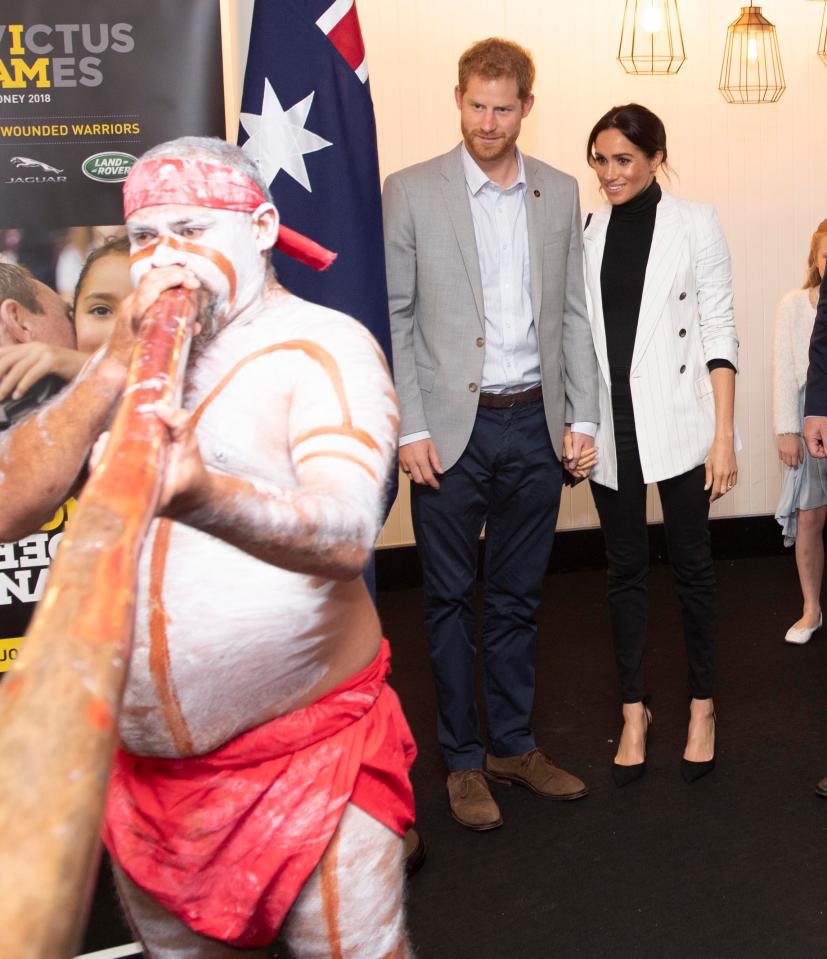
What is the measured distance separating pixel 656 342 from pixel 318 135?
1.14m

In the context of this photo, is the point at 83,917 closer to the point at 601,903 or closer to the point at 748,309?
the point at 601,903

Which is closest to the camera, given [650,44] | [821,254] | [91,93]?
[91,93]

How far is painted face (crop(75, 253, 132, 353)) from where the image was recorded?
7.18 ft

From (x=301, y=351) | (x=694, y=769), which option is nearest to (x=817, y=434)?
(x=694, y=769)

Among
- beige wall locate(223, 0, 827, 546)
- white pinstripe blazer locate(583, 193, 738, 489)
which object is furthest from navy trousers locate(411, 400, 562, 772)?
beige wall locate(223, 0, 827, 546)

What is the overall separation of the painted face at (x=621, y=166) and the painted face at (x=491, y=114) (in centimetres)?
31

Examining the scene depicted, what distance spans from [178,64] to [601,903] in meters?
1.92

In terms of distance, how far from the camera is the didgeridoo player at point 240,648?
1.03m

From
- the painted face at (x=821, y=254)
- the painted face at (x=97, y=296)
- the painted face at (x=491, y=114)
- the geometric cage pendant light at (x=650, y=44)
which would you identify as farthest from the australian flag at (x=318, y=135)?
the geometric cage pendant light at (x=650, y=44)

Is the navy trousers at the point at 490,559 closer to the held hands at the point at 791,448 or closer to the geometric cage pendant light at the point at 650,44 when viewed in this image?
the held hands at the point at 791,448

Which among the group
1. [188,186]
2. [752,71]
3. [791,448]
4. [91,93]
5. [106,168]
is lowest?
[791,448]

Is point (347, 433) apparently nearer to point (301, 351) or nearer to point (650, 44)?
point (301, 351)

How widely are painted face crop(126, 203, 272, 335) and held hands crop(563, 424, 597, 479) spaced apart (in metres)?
1.81

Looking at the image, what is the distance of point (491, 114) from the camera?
257 centimetres
